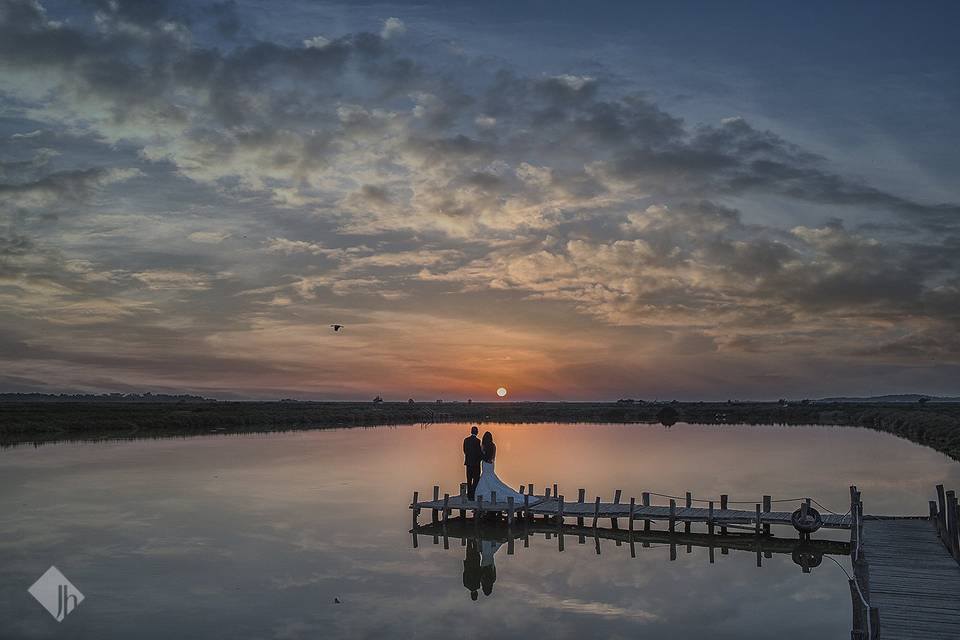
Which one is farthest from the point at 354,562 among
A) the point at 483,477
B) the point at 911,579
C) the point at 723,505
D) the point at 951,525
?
the point at 951,525

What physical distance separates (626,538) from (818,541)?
598 cm

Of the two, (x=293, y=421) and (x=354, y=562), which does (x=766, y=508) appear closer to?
(x=354, y=562)

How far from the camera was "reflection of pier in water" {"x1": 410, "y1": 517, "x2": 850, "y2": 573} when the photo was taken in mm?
26250

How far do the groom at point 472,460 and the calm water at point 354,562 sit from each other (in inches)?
105

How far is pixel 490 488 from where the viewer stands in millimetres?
30656

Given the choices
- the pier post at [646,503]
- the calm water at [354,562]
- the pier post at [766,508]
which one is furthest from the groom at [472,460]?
the pier post at [766,508]

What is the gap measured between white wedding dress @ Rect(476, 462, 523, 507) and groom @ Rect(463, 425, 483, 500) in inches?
16.8

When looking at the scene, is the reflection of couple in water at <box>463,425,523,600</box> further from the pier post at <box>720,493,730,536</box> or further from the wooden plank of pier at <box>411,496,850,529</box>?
the pier post at <box>720,493,730,536</box>

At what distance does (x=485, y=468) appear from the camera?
101ft

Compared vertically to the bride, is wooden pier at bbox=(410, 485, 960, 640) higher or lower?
lower

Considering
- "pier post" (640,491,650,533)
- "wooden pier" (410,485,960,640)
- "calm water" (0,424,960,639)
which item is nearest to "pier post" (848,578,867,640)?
"wooden pier" (410,485,960,640)

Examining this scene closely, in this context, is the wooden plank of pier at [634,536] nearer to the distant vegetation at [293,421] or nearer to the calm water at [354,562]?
the calm water at [354,562]

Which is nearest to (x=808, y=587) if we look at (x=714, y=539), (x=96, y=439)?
(x=714, y=539)

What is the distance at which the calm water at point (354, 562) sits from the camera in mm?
Answer: 18391
